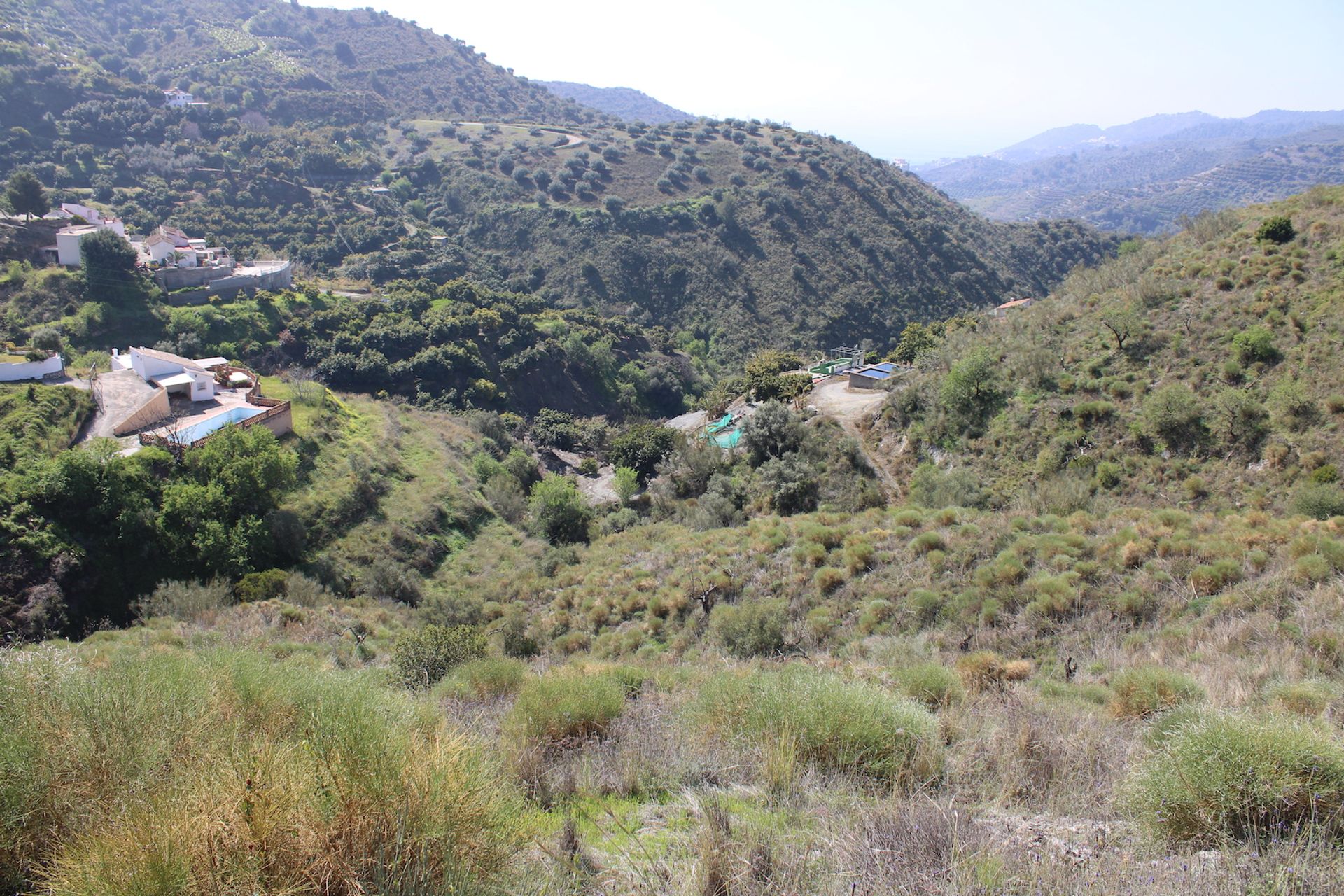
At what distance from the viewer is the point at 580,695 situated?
5613mm

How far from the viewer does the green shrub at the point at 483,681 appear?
6.88 meters

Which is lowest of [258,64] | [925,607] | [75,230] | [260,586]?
[260,586]

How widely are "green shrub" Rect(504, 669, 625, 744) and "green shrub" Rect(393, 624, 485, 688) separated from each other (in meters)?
3.01

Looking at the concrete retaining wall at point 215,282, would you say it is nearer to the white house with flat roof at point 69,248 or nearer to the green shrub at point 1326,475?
the white house with flat roof at point 69,248

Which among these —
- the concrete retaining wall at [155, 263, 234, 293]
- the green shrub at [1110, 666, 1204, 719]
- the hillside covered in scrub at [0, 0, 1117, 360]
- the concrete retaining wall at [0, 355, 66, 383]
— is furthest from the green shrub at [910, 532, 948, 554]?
the hillside covered in scrub at [0, 0, 1117, 360]

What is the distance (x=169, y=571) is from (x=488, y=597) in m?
7.13

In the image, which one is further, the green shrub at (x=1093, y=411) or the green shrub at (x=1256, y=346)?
the green shrub at (x=1093, y=411)

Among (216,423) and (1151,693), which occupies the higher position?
(216,423)

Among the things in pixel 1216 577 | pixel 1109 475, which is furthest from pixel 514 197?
pixel 1216 577

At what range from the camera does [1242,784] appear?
10.7ft

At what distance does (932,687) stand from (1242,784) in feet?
8.73

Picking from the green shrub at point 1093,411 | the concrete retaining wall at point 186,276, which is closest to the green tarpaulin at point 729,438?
the green shrub at point 1093,411

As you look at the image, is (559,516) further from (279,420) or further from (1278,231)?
(1278,231)

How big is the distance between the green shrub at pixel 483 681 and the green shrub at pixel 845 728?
292cm
